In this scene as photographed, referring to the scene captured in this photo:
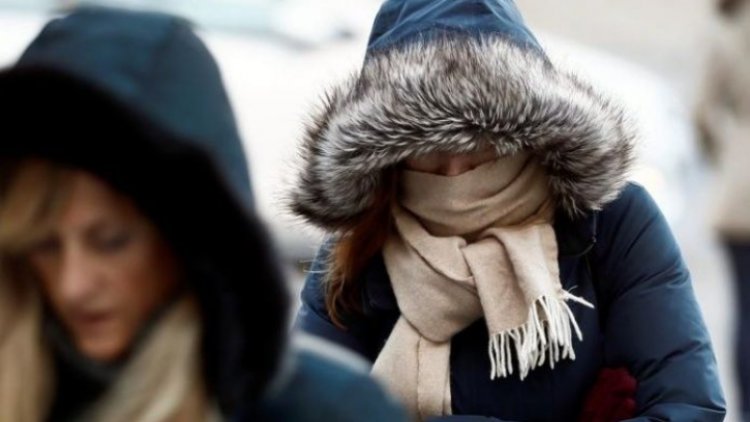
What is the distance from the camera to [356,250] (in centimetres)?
375

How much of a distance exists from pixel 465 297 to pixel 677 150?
6.57 m

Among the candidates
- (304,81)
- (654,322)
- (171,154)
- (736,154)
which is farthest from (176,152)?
(304,81)

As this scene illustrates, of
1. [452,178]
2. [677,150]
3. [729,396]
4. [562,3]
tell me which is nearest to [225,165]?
[452,178]

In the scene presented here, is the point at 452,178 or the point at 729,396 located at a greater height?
the point at 452,178

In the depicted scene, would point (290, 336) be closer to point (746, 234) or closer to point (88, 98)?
point (88, 98)

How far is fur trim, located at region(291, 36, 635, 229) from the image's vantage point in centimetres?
359

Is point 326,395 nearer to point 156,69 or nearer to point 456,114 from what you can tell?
point 156,69

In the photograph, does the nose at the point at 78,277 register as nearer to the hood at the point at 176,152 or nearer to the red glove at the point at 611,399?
the hood at the point at 176,152

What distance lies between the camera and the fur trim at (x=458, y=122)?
3.59 metres

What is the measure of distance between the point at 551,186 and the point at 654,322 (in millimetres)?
310

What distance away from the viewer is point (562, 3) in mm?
18844

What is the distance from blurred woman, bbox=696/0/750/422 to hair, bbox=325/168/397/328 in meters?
2.79

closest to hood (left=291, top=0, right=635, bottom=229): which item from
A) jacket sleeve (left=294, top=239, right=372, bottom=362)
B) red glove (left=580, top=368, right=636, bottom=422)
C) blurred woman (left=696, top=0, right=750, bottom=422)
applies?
jacket sleeve (left=294, top=239, right=372, bottom=362)

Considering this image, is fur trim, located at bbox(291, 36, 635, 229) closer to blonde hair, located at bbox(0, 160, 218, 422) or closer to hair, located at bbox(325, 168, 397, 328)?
hair, located at bbox(325, 168, 397, 328)
